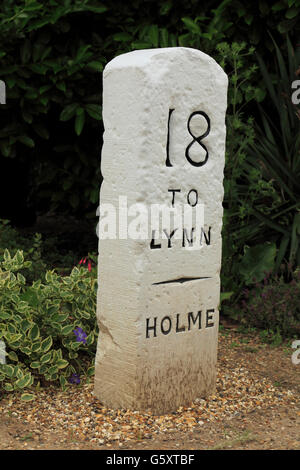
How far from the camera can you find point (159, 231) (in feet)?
10.0

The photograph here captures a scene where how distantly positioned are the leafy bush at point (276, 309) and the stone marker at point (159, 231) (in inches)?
46.6

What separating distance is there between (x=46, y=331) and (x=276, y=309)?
5.50ft

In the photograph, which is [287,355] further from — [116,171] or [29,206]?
[29,206]

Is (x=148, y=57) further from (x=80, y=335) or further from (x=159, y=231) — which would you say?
(x=80, y=335)

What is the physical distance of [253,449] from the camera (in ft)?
9.19

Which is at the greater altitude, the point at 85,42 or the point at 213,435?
the point at 85,42

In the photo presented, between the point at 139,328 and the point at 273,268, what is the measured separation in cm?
206

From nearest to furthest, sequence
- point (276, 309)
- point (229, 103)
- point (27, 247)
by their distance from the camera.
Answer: point (276, 309) < point (229, 103) < point (27, 247)

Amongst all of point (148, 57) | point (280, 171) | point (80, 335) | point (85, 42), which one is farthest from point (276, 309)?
point (85, 42)

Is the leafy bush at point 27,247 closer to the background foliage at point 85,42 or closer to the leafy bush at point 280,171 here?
the background foliage at point 85,42

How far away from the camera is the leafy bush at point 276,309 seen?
173 inches

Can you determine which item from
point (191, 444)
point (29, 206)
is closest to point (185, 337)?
point (191, 444)

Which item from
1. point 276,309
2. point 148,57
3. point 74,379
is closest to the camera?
point 148,57

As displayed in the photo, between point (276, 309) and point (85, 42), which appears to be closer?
point (276, 309)
